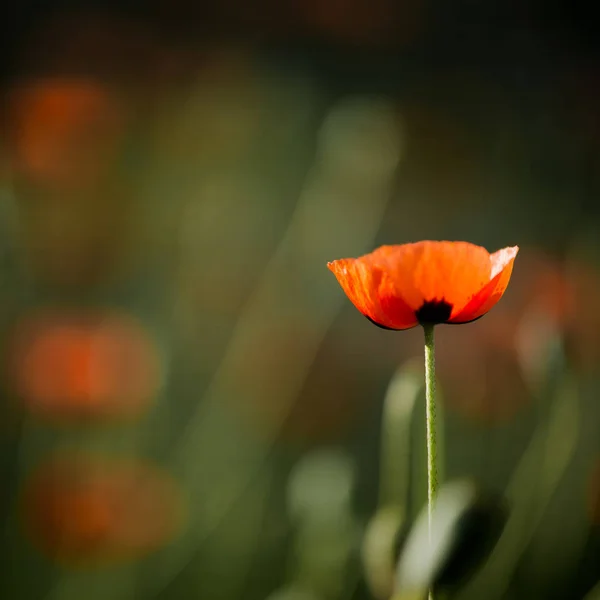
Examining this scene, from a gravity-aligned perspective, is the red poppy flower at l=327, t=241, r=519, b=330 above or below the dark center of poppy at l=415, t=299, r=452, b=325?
above

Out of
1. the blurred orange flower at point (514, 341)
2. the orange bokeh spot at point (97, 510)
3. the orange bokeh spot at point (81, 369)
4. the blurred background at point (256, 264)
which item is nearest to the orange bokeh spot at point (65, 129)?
the blurred background at point (256, 264)

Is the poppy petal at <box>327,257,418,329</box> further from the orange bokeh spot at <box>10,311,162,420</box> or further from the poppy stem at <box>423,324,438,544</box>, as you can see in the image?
the orange bokeh spot at <box>10,311,162,420</box>

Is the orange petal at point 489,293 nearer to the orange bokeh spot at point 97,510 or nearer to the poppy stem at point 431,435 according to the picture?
the poppy stem at point 431,435

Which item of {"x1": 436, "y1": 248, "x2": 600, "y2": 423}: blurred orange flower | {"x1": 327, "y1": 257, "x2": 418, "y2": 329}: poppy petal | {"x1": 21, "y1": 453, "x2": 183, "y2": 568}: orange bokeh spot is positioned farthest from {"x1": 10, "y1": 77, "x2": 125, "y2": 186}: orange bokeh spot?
{"x1": 327, "y1": 257, "x2": 418, "y2": 329}: poppy petal

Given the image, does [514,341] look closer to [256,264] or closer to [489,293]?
[256,264]

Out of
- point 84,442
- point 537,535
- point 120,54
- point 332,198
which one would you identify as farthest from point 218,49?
point 537,535

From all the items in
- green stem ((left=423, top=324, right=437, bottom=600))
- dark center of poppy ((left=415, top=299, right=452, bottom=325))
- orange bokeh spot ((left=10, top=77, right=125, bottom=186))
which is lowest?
green stem ((left=423, top=324, right=437, bottom=600))
